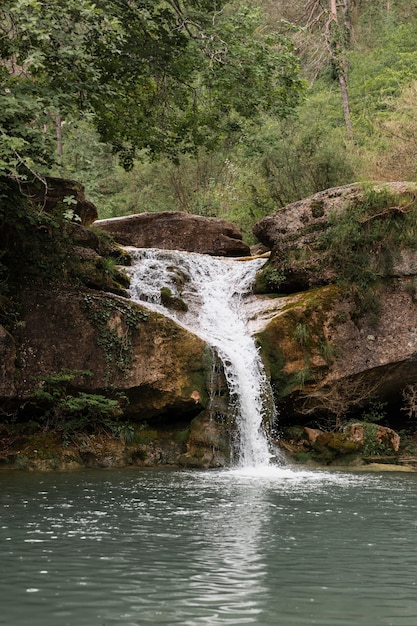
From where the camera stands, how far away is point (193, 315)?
16609 millimetres

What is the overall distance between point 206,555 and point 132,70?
1117cm

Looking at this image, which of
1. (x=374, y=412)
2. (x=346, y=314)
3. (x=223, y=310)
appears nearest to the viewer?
(x=374, y=412)

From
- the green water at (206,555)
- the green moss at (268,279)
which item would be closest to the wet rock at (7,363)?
the green water at (206,555)

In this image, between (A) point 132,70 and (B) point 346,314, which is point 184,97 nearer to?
(A) point 132,70

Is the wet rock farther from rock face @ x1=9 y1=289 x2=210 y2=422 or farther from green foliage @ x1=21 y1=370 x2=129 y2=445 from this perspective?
rock face @ x1=9 y1=289 x2=210 y2=422

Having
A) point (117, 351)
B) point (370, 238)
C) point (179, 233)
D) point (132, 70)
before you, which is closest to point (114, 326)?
point (117, 351)

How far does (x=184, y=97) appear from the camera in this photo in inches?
Answer: 638

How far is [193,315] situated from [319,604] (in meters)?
12.1

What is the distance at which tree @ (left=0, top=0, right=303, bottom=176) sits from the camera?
11.0 metres

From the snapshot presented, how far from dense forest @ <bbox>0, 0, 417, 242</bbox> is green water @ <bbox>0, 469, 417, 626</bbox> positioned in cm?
Result: 483

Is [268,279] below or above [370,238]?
below

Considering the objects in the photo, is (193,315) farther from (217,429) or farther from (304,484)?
(304,484)

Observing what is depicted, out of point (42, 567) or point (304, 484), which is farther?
point (304, 484)

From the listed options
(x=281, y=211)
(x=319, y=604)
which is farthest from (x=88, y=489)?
(x=281, y=211)
